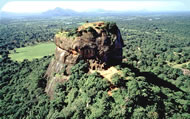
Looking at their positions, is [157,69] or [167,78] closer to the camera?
[167,78]

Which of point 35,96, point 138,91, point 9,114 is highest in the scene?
point 138,91

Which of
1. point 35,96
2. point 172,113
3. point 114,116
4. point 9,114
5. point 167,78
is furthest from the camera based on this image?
point 167,78

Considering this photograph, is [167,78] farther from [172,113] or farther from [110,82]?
[110,82]

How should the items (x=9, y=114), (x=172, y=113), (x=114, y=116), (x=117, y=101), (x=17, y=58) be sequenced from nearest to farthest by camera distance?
(x=114, y=116) → (x=117, y=101) → (x=172, y=113) → (x=9, y=114) → (x=17, y=58)

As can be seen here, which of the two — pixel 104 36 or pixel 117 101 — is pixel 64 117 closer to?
pixel 117 101

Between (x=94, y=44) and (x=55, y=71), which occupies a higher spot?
(x=94, y=44)


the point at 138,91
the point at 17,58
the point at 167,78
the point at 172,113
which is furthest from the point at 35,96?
the point at 17,58

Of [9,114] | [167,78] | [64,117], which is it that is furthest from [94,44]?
[167,78]
